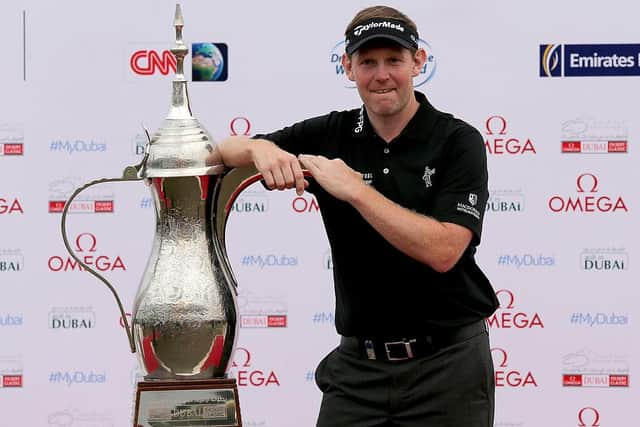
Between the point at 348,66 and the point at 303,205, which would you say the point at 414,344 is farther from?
the point at 303,205

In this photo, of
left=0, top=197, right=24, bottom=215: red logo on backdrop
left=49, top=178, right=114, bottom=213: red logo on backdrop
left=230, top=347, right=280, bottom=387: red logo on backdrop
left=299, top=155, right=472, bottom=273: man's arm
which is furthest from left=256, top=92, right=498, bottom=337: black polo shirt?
left=0, top=197, right=24, bottom=215: red logo on backdrop

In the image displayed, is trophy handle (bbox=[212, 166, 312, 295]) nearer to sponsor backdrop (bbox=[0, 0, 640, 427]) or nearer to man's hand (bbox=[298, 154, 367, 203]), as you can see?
man's hand (bbox=[298, 154, 367, 203])

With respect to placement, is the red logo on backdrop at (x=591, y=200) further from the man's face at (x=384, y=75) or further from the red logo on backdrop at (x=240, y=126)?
the man's face at (x=384, y=75)

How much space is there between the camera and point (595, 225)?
532 centimetres

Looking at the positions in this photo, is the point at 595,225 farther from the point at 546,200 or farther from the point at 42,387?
the point at 42,387

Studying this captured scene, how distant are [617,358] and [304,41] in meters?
1.88

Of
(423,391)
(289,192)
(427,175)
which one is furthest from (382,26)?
(289,192)

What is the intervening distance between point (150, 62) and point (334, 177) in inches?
111

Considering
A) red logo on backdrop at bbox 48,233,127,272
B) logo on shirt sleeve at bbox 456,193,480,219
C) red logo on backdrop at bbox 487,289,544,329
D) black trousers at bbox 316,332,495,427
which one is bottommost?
black trousers at bbox 316,332,495,427

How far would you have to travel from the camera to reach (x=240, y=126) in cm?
536

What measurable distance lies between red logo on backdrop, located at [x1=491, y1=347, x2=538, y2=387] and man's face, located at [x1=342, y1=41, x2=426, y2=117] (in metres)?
2.49

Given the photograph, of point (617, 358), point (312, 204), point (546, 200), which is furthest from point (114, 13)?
point (617, 358)

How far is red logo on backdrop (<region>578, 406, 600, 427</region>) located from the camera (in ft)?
17.6

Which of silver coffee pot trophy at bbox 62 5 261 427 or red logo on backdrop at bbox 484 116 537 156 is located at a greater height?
red logo on backdrop at bbox 484 116 537 156
